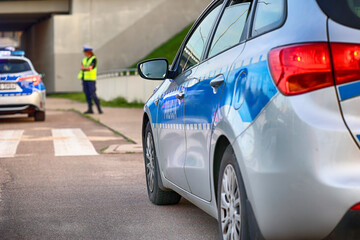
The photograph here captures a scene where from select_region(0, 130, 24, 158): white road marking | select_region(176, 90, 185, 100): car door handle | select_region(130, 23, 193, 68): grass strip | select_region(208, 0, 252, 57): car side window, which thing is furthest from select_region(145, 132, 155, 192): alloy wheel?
select_region(130, 23, 193, 68): grass strip

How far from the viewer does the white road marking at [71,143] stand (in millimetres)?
11273

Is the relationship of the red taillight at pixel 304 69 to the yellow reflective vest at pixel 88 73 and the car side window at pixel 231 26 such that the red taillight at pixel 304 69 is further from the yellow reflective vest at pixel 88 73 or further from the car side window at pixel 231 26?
the yellow reflective vest at pixel 88 73

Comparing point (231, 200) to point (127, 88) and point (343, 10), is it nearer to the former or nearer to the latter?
point (343, 10)

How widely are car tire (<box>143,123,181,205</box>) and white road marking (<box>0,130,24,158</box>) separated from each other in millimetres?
4592

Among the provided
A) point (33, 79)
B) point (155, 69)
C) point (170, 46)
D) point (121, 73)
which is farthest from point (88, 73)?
point (170, 46)

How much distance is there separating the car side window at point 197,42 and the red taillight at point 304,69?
1704 mm

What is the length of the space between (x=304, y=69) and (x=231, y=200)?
1.01 metres

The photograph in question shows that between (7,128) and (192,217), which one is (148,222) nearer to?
(192,217)

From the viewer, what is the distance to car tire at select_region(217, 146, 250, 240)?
13.0 ft

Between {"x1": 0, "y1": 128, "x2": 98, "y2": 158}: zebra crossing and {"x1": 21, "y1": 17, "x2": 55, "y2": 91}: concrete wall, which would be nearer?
{"x1": 0, "y1": 128, "x2": 98, "y2": 158}: zebra crossing

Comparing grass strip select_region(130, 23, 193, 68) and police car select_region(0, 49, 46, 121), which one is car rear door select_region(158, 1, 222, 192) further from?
grass strip select_region(130, 23, 193, 68)

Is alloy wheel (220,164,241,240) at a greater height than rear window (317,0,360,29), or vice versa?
rear window (317,0,360,29)

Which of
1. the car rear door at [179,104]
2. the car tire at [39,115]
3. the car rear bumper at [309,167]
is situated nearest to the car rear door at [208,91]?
the car rear door at [179,104]

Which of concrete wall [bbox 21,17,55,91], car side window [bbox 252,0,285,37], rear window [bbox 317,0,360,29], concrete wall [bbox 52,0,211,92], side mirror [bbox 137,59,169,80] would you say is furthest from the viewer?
concrete wall [bbox 21,17,55,91]
